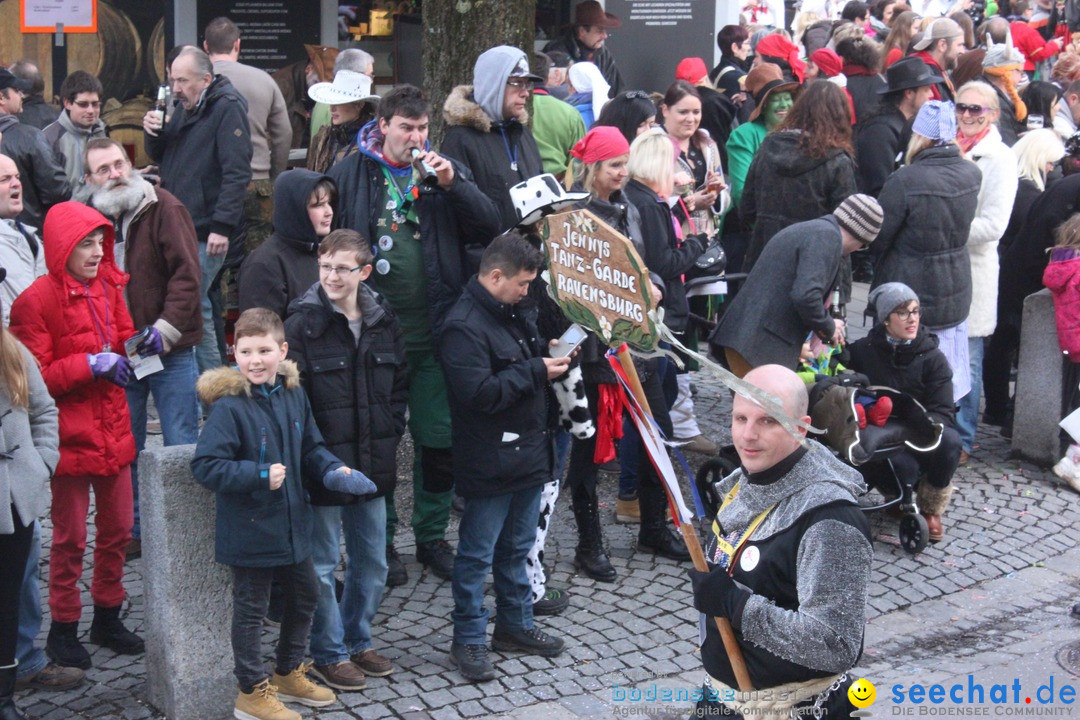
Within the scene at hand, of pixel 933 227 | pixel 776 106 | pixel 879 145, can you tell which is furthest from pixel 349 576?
pixel 879 145

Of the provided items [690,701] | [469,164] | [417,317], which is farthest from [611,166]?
[690,701]

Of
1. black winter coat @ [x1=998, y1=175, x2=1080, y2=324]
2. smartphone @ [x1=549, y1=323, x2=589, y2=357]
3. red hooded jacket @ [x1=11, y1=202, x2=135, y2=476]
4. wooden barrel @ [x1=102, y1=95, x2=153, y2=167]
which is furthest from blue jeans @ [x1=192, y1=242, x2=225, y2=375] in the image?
black winter coat @ [x1=998, y1=175, x2=1080, y2=324]

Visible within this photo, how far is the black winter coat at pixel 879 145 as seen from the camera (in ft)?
31.9

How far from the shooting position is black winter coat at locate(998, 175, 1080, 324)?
846cm

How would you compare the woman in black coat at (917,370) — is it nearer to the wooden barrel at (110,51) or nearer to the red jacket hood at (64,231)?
the red jacket hood at (64,231)

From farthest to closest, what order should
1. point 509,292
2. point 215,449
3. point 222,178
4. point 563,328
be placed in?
point 222,178
point 563,328
point 509,292
point 215,449

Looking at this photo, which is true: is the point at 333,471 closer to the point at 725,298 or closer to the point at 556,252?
the point at 556,252

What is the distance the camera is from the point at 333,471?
194 inches

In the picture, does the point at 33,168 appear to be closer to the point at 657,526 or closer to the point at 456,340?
the point at 456,340

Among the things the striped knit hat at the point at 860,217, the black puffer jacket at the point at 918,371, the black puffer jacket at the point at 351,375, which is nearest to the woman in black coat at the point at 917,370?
the black puffer jacket at the point at 918,371

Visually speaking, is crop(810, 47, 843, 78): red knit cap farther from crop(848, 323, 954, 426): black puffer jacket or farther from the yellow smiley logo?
the yellow smiley logo

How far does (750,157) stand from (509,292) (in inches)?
179

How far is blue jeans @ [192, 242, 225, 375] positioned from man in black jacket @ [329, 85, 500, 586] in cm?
184

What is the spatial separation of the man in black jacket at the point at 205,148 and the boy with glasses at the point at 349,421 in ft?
8.29
